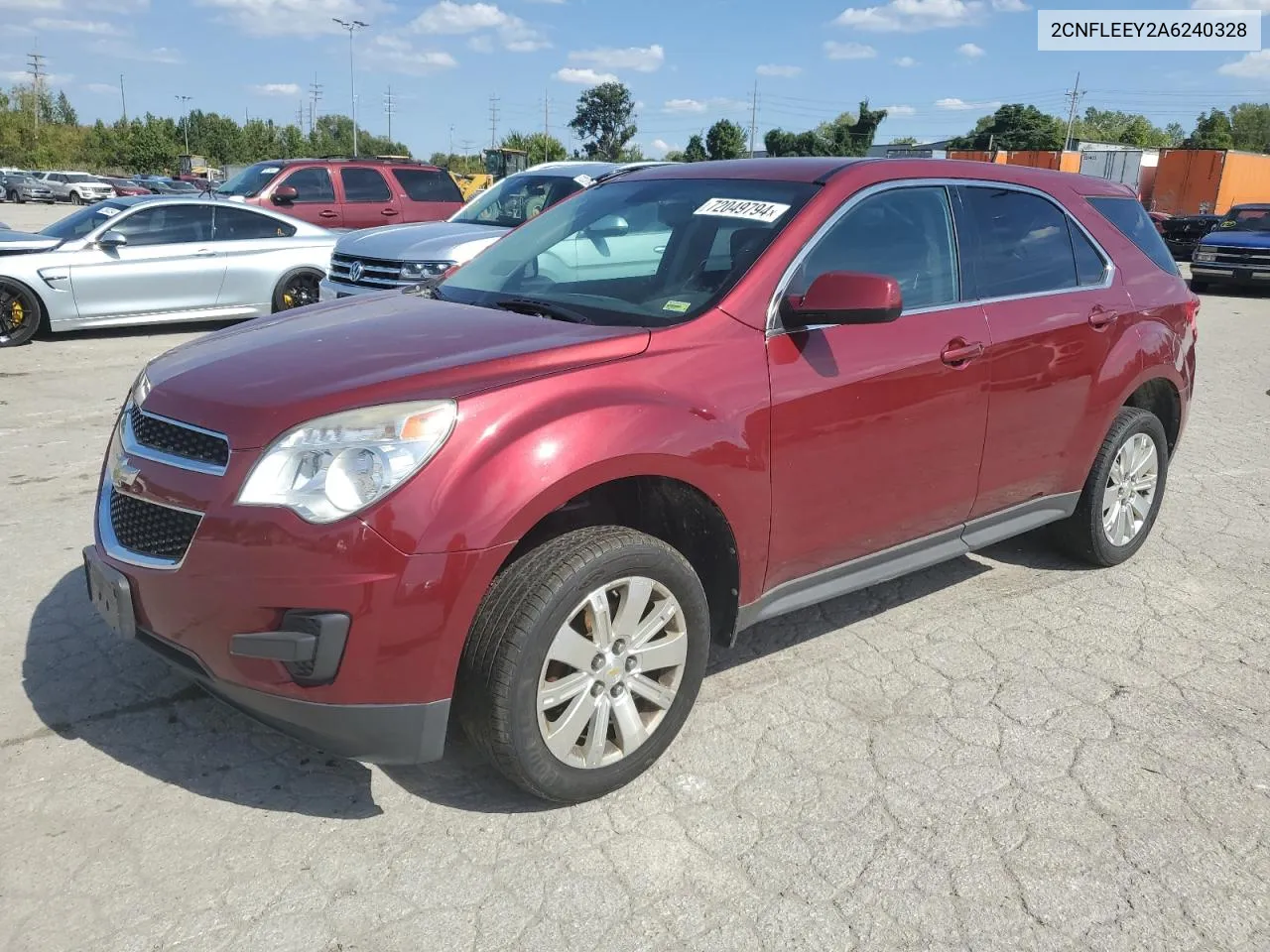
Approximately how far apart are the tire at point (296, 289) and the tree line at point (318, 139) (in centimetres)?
5453

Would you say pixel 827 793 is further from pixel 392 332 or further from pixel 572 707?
pixel 392 332

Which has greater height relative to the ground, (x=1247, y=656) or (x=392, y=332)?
(x=392, y=332)

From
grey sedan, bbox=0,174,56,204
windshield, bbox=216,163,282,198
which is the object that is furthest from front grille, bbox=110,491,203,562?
grey sedan, bbox=0,174,56,204

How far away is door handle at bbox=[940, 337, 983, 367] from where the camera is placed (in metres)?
3.65

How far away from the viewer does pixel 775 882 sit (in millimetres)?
2617

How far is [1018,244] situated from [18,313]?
9810 millimetres

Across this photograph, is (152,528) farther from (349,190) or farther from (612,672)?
(349,190)

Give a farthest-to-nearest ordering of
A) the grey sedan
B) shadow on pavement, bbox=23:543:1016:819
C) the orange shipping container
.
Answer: the grey sedan < the orange shipping container < shadow on pavement, bbox=23:543:1016:819

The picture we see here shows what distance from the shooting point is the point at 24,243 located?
34.6 ft

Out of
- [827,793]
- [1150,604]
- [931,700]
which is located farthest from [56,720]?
[1150,604]

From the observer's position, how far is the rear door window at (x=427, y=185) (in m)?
14.4

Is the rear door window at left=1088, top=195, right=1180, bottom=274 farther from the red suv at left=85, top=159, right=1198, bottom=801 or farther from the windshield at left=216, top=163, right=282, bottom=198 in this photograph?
the windshield at left=216, top=163, right=282, bottom=198

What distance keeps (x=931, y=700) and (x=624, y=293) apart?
5.77ft

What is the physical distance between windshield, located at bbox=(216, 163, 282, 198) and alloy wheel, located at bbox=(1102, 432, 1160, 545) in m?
11.8
